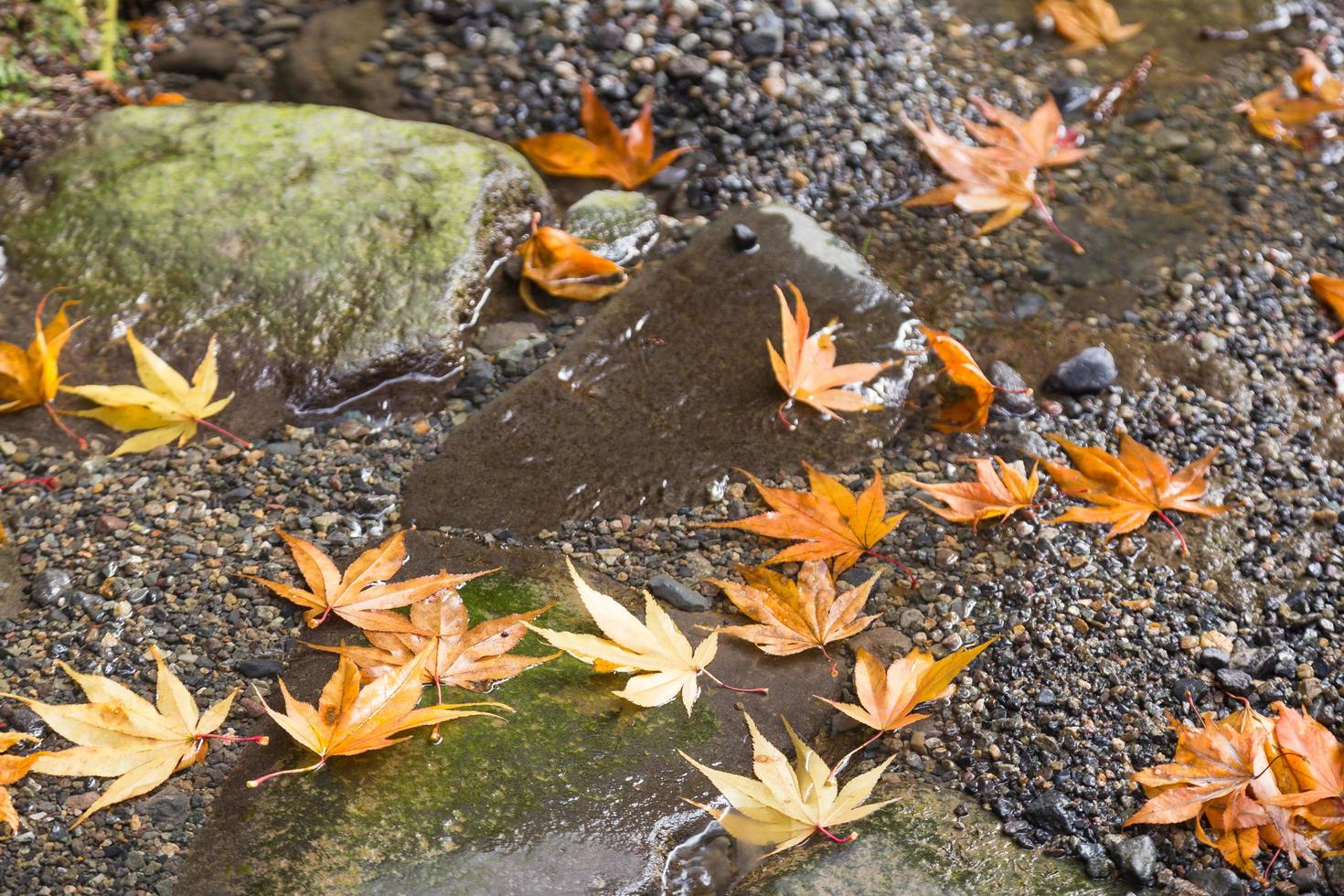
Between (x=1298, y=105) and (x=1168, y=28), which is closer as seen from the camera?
(x=1298, y=105)

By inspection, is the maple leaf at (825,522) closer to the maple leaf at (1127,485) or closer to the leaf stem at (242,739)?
the maple leaf at (1127,485)

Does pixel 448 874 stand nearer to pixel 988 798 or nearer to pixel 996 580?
pixel 988 798

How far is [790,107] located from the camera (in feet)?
12.7

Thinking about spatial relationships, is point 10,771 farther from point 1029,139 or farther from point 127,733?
point 1029,139

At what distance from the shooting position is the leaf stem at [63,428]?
2.88 metres

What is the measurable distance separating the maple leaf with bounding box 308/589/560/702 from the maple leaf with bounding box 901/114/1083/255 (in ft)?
6.71

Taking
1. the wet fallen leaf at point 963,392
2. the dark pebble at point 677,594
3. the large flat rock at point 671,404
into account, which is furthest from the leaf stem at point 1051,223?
the dark pebble at point 677,594

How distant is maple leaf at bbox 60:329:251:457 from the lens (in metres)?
2.88

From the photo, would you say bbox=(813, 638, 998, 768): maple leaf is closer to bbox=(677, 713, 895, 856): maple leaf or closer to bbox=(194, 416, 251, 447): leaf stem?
bbox=(677, 713, 895, 856): maple leaf

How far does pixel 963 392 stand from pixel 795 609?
911 millimetres

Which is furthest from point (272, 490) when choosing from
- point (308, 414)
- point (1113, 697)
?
point (1113, 697)

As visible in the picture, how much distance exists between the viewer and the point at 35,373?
290 cm

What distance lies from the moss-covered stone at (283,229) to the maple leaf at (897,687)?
150 centimetres

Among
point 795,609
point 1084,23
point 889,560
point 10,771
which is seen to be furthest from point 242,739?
point 1084,23
